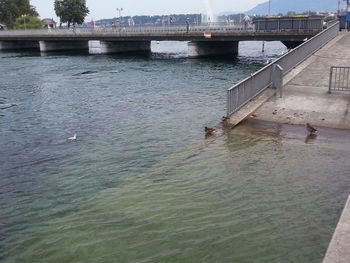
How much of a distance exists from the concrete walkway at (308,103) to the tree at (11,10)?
5585 inches

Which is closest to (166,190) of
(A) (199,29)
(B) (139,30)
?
(A) (199,29)

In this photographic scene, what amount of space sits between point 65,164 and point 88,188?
256 cm

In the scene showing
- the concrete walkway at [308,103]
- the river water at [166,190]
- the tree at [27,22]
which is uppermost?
the tree at [27,22]

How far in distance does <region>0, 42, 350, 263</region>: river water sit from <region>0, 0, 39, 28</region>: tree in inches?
5496

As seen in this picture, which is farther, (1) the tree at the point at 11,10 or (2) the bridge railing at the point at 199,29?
(1) the tree at the point at 11,10

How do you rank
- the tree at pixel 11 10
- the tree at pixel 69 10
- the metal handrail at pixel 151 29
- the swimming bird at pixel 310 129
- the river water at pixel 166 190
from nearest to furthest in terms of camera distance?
1. the river water at pixel 166 190
2. the swimming bird at pixel 310 129
3. the metal handrail at pixel 151 29
4. the tree at pixel 69 10
5. the tree at pixel 11 10

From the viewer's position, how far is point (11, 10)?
143m

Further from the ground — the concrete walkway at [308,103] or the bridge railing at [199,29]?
the bridge railing at [199,29]

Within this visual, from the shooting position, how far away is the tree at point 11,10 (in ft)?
468

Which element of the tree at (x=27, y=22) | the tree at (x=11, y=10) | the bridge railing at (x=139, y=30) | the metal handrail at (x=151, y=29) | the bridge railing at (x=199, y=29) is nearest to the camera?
the bridge railing at (x=199, y=29)

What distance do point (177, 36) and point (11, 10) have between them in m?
107

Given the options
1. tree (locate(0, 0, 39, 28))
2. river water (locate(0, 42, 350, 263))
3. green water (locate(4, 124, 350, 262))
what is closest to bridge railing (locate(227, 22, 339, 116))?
river water (locate(0, 42, 350, 263))

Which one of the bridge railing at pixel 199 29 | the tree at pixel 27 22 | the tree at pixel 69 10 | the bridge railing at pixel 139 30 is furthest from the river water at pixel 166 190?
the tree at pixel 69 10

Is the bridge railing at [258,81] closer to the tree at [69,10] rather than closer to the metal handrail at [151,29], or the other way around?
the metal handrail at [151,29]
